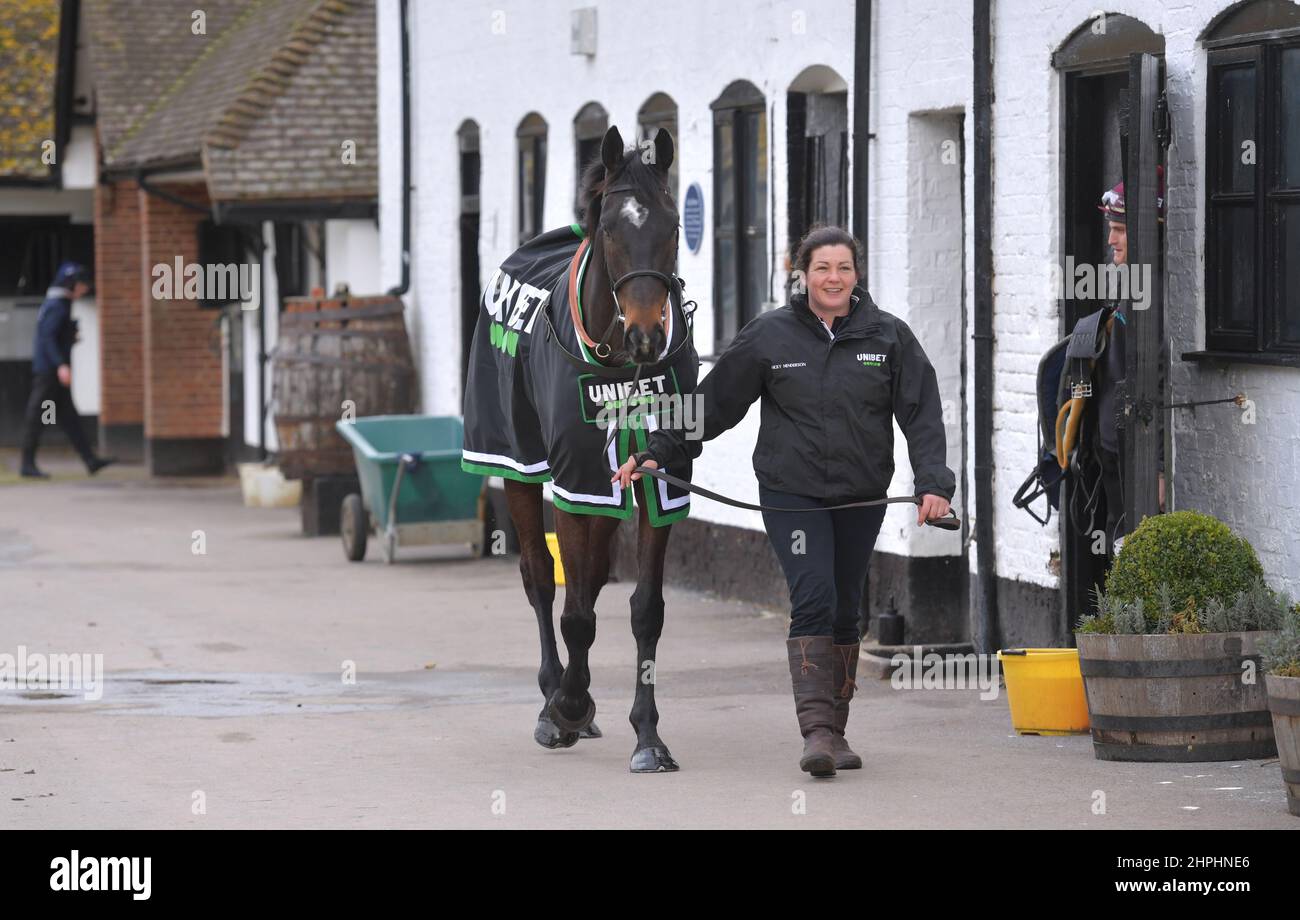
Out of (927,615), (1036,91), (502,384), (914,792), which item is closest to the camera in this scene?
(914,792)

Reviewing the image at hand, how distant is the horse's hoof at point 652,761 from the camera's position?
8.18 m

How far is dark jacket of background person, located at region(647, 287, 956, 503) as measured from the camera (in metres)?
7.92

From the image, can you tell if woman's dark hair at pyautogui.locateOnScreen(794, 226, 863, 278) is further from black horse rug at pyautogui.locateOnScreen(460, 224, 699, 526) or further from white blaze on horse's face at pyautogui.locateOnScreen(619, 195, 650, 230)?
white blaze on horse's face at pyautogui.locateOnScreen(619, 195, 650, 230)

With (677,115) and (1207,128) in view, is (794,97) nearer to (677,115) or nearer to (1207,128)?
(677,115)

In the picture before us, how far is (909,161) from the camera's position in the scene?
1137cm

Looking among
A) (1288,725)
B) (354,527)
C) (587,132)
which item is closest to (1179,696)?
(1288,725)

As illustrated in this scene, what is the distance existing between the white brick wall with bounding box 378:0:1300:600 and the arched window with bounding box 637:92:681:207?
8cm

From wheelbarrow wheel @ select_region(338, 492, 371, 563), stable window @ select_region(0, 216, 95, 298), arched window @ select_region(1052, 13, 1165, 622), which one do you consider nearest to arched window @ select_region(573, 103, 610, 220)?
Result: wheelbarrow wheel @ select_region(338, 492, 371, 563)

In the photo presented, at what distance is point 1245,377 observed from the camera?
28.6ft

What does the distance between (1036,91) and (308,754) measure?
4304mm

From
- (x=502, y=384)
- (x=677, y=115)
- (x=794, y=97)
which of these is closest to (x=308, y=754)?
(x=502, y=384)

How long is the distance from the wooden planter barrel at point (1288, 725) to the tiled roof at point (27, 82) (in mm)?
21684

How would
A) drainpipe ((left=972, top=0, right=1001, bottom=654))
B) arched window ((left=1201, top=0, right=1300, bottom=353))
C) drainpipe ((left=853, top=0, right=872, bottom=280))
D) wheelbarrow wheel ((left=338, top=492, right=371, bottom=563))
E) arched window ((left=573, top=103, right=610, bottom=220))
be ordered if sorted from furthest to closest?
wheelbarrow wheel ((left=338, top=492, right=371, bottom=563))
arched window ((left=573, top=103, right=610, bottom=220))
drainpipe ((left=853, top=0, right=872, bottom=280))
drainpipe ((left=972, top=0, right=1001, bottom=654))
arched window ((left=1201, top=0, right=1300, bottom=353))

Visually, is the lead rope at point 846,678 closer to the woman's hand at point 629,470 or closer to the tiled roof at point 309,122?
the woman's hand at point 629,470
